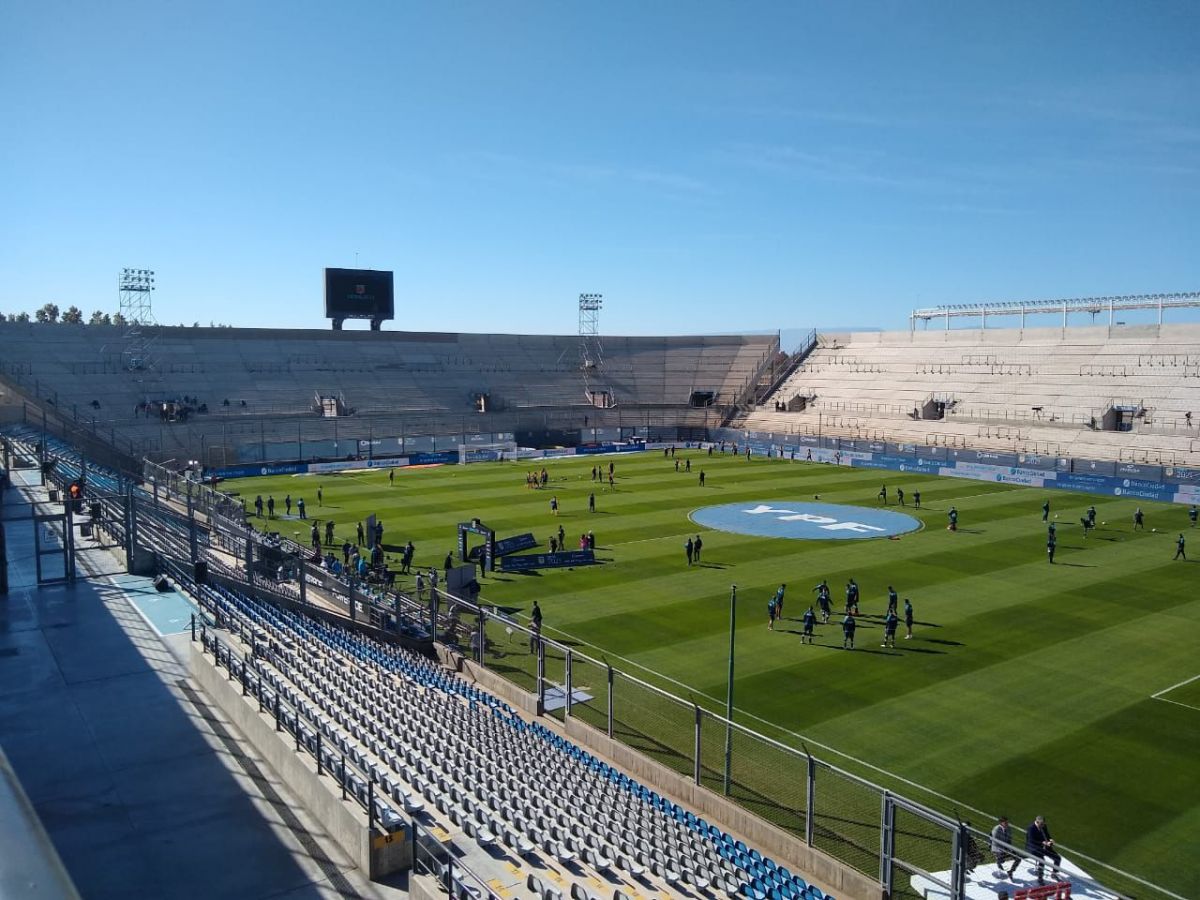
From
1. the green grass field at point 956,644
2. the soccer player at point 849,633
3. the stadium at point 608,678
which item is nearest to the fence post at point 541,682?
the stadium at point 608,678

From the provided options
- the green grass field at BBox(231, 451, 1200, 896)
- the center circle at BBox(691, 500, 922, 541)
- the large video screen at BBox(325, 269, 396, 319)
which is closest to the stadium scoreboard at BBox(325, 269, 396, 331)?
the large video screen at BBox(325, 269, 396, 319)

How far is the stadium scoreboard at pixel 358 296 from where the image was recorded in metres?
81.6

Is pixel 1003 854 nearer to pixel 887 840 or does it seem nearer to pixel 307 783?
pixel 887 840

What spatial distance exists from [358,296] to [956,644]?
69.4m

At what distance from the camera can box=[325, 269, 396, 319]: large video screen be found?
268 feet

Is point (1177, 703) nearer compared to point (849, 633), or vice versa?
point (1177, 703)

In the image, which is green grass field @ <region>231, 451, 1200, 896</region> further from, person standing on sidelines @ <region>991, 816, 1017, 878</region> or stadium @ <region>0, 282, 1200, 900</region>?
person standing on sidelines @ <region>991, 816, 1017, 878</region>

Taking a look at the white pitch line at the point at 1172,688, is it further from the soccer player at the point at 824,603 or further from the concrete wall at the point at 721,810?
the concrete wall at the point at 721,810

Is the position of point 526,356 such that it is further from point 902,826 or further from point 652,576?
point 902,826

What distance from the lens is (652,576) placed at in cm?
3003

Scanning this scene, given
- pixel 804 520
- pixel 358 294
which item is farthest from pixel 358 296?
pixel 804 520

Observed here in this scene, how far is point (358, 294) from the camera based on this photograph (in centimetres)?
8281

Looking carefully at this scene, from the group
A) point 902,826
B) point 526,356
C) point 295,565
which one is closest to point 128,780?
point 902,826

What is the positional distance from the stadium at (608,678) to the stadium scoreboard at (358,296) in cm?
2801
